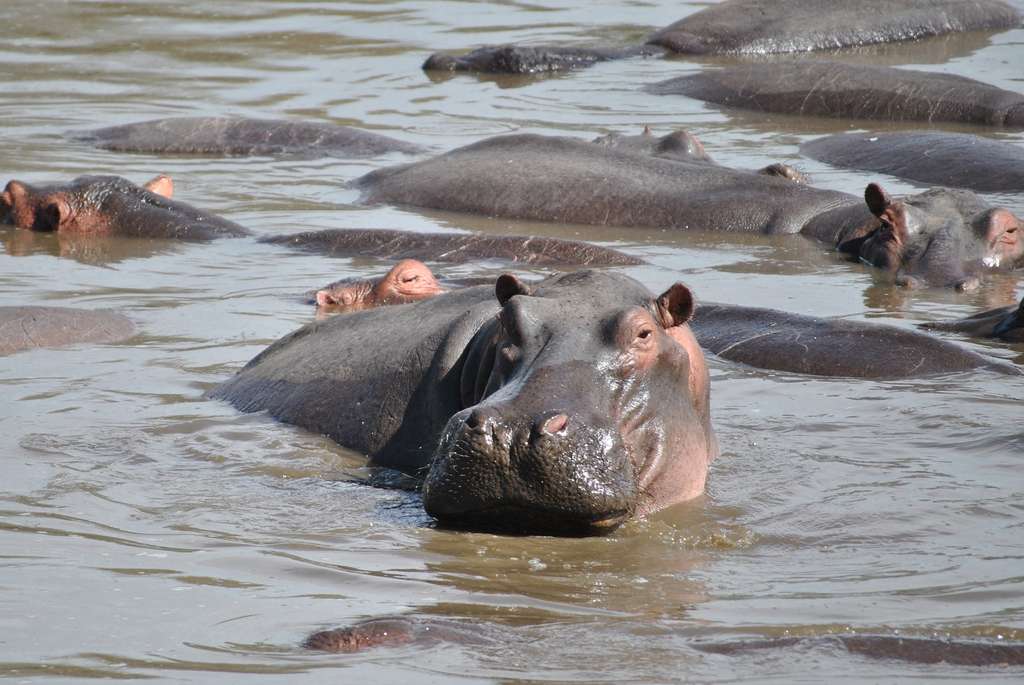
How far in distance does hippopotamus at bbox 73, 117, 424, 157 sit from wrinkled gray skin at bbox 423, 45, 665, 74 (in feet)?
10.5

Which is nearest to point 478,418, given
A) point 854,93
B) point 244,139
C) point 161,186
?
point 161,186

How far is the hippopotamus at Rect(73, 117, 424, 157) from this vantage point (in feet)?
47.8

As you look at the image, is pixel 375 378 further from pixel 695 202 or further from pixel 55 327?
pixel 695 202

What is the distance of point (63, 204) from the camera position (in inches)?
474

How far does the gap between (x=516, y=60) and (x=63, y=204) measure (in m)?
6.74

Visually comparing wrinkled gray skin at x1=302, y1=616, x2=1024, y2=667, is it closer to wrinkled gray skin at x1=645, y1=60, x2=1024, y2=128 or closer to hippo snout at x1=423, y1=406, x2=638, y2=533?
hippo snout at x1=423, y1=406, x2=638, y2=533

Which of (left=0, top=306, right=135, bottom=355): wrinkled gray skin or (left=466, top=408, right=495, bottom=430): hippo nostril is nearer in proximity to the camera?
(left=466, top=408, right=495, bottom=430): hippo nostril

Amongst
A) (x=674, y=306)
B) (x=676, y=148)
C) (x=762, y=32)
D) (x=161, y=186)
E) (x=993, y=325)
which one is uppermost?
(x=762, y=32)

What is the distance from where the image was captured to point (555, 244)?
10633mm

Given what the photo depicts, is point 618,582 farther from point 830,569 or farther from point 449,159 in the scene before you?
point 449,159

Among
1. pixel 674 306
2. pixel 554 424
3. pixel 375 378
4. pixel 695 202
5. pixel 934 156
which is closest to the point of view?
pixel 554 424

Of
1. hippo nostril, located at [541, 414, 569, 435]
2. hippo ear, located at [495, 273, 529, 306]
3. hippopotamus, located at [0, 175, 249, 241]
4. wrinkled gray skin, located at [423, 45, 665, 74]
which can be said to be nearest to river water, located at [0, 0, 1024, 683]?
hippopotamus, located at [0, 175, 249, 241]

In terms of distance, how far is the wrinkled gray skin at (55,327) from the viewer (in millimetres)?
8625

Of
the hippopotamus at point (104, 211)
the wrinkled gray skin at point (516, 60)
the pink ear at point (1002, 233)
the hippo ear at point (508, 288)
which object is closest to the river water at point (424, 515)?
the hippopotamus at point (104, 211)
